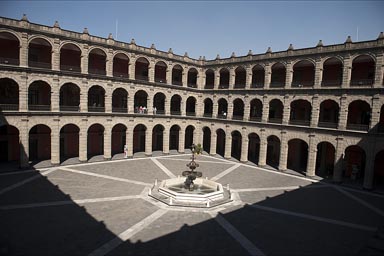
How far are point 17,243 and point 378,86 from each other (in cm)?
2984

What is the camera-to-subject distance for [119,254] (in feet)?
41.2

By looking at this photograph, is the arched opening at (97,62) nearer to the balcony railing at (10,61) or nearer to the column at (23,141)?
the balcony railing at (10,61)

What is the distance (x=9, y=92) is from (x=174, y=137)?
924 inches

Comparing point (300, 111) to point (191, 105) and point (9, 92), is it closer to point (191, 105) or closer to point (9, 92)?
point (191, 105)

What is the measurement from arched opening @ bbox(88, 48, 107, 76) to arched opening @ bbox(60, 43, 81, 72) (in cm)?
136

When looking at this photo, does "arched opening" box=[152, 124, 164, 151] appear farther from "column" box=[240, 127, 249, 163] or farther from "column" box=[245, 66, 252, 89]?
"column" box=[245, 66, 252, 89]

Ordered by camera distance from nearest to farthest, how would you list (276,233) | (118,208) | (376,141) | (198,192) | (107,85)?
(276,233) → (118,208) → (198,192) → (376,141) → (107,85)

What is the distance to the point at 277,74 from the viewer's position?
34469mm

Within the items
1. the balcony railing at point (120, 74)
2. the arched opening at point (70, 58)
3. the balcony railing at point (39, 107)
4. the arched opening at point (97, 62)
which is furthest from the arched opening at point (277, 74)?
the balcony railing at point (39, 107)

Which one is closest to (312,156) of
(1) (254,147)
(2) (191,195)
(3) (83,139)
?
(1) (254,147)

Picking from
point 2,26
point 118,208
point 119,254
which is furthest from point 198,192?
point 2,26

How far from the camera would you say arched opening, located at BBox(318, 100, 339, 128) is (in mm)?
29984

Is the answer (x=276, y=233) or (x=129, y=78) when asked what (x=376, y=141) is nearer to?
(x=276, y=233)

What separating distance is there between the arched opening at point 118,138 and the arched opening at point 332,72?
2689cm
